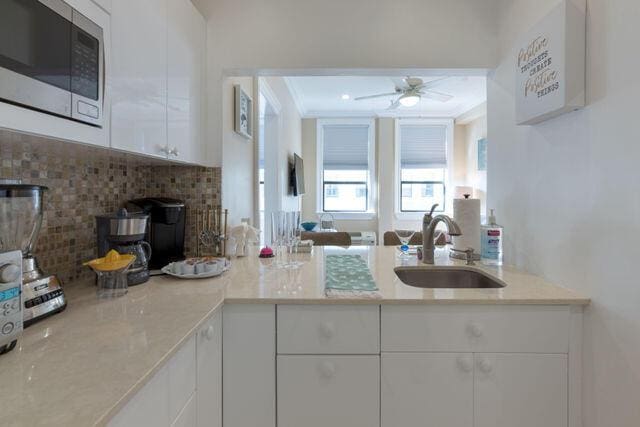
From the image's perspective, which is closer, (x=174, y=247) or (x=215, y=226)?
(x=174, y=247)

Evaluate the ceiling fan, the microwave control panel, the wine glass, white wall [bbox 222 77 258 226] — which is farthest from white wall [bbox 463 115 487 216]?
the microwave control panel

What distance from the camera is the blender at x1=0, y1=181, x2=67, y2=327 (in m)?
0.92

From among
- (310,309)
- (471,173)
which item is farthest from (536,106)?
(471,173)

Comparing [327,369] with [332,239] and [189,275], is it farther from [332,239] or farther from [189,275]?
[332,239]

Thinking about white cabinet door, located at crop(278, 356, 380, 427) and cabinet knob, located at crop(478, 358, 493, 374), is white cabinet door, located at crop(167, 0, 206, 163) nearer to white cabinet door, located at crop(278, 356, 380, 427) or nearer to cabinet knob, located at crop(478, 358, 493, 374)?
white cabinet door, located at crop(278, 356, 380, 427)

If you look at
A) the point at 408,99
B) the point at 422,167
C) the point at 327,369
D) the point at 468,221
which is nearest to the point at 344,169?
the point at 422,167

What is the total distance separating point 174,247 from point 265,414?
36.3 inches

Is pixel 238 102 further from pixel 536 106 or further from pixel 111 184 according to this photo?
pixel 536 106

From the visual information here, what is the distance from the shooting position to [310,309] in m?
1.26

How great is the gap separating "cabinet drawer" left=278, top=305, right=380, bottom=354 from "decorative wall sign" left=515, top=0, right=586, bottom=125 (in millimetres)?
1023

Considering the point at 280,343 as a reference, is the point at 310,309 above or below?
above

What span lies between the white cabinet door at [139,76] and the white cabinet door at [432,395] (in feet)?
4.06

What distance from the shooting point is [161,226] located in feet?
5.46

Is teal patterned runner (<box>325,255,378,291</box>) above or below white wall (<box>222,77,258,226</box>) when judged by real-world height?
below
